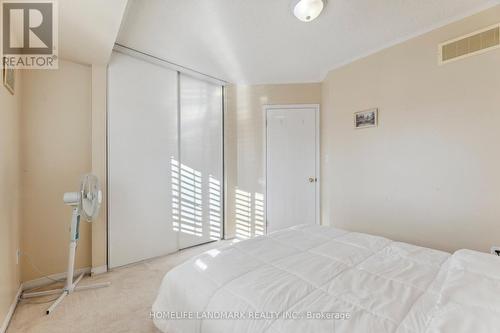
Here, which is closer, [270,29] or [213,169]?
[270,29]

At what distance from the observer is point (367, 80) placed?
260 centimetres

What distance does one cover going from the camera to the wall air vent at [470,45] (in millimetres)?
1816

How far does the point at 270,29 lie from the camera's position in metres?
2.14

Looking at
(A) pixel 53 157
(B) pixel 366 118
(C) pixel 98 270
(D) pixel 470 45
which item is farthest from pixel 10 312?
(D) pixel 470 45

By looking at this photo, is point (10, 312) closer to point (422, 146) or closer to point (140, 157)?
point (140, 157)

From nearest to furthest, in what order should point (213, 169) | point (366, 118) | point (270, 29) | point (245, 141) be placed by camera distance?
point (270, 29) < point (366, 118) < point (213, 169) < point (245, 141)

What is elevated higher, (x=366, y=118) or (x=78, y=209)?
(x=366, y=118)

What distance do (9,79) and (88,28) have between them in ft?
2.26

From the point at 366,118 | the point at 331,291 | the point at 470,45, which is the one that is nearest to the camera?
the point at 331,291

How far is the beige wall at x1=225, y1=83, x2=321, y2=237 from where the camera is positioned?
356 cm

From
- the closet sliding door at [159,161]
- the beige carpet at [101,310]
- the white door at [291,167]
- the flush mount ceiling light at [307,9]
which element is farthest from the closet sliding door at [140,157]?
the flush mount ceiling light at [307,9]

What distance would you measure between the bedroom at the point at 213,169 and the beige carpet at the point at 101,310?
0.02 metres

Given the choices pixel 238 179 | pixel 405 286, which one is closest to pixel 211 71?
pixel 238 179

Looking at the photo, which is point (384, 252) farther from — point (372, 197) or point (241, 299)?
point (372, 197)
